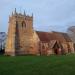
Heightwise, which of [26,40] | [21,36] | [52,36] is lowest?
[26,40]

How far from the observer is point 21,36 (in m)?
78.2

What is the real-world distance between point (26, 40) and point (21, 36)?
267 centimetres

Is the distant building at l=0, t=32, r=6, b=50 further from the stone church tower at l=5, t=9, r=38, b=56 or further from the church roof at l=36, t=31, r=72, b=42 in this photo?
the church roof at l=36, t=31, r=72, b=42

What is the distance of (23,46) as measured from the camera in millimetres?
78000

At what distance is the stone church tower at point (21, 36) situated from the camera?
76256 millimetres

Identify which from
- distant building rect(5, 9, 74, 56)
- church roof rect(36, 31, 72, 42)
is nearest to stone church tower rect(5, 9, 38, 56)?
distant building rect(5, 9, 74, 56)

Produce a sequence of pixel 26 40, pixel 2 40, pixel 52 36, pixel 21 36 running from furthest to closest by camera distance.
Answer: pixel 2 40 < pixel 52 36 < pixel 26 40 < pixel 21 36

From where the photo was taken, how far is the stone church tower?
76.3 metres

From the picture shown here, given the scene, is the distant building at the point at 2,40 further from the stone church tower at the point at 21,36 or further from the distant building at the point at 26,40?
the stone church tower at the point at 21,36

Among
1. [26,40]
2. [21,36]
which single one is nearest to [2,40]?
[26,40]

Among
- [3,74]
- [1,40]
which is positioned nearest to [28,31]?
[1,40]

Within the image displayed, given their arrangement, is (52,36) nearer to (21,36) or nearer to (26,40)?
(26,40)

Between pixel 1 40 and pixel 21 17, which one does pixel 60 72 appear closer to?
pixel 21 17

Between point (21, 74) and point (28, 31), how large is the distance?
189 feet
